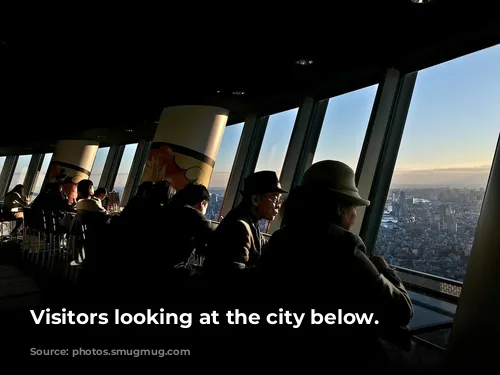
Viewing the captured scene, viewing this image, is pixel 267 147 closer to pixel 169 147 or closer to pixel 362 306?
pixel 169 147

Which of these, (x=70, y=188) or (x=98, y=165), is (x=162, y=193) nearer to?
(x=70, y=188)

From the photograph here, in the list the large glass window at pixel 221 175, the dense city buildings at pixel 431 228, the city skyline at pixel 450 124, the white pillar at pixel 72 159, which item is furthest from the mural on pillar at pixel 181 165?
the white pillar at pixel 72 159

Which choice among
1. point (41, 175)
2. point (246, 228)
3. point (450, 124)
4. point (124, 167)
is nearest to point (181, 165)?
point (450, 124)

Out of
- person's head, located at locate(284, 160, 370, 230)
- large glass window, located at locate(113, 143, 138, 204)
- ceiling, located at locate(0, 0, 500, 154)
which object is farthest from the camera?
large glass window, located at locate(113, 143, 138, 204)

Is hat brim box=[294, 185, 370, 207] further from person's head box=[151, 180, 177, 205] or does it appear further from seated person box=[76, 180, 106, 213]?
seated person box=[76, 180, 106, 213]

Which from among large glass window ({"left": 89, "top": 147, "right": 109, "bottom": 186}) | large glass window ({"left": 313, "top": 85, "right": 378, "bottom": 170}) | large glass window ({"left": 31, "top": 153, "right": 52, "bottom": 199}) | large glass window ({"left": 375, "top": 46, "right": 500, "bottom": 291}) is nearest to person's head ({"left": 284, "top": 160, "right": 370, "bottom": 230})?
large glass window ({"left": 375, "top": 46, "right": 500, "bottom": 291})
